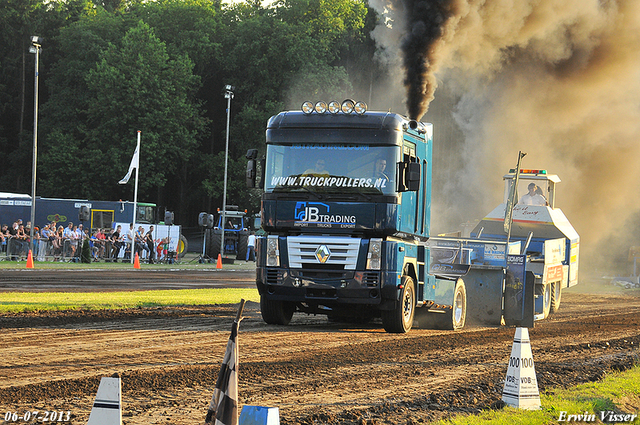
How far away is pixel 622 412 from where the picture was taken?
779 cm

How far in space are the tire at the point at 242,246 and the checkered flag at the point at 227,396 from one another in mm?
40575

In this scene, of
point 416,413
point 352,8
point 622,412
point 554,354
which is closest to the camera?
point 416,413

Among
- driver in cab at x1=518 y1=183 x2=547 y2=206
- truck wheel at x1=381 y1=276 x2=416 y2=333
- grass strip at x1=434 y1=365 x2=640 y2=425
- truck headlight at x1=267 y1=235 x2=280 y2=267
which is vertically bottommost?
grass strip at x1=434 y1=365 x2=640 y2=425

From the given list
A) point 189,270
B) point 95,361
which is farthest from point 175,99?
point 95,361

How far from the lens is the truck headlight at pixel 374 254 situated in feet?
41.8

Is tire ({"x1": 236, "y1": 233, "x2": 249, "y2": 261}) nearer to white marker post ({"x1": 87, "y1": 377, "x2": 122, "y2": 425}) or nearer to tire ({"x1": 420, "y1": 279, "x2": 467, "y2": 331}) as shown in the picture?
tire ({"x1": 420, "y1": 279, "x2": 467, "y2": 331})

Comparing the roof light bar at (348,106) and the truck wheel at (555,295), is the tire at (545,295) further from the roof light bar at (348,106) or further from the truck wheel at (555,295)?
the roof light bar at (348,106)

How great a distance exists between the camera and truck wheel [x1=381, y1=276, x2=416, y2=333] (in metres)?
13.3

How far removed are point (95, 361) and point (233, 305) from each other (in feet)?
31.8

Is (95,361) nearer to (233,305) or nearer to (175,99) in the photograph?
(233,305)

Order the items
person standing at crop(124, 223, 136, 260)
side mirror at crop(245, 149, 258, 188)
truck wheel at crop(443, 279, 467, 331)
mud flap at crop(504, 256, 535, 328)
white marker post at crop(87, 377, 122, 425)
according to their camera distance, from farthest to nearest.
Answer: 1. person standing at crop(124, 223, 136, 260)
2. mud flap at crop(504, 256, 535, 328)
3. truck wheel at crop(443, 279, 467, 331)
4. side mirror at crop(245, 149, 258, 188)
5. white marker post at crop(87, 377, 122, 425)

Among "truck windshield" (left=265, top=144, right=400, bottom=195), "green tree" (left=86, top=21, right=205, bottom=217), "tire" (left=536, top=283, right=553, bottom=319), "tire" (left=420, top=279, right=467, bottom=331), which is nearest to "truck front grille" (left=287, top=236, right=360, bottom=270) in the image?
"truck windshield" (left=265, top=144, right=400, bottom=195)

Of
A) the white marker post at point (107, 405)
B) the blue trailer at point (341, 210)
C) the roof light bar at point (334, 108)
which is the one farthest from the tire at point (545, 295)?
the white marker post at point (107, 405)

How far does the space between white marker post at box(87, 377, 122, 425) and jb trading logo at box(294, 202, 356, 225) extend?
27.7ft
